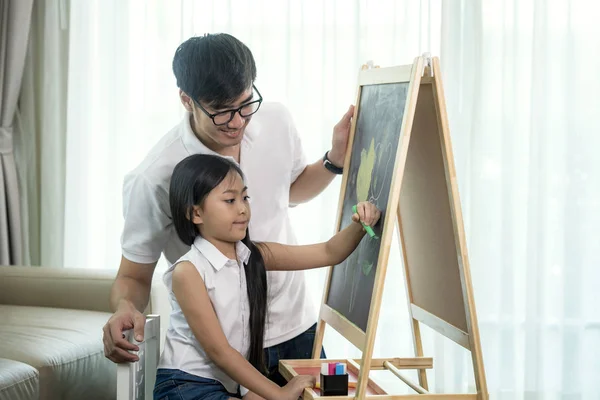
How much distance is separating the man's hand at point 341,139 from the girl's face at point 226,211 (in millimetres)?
306

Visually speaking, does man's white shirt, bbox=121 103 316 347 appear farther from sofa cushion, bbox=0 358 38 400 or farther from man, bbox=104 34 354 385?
sofa cushion, bbox=0 358 38 400

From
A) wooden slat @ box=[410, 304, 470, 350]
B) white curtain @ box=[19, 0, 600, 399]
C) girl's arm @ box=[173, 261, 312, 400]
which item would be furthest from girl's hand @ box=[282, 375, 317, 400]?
white curtain @ box=[19, 0, 600, 399]

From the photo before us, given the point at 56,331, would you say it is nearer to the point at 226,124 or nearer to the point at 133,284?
the point at 133,284

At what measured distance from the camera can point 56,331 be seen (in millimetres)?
2998

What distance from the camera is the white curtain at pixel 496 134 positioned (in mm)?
3607

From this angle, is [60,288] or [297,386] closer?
[297,386]

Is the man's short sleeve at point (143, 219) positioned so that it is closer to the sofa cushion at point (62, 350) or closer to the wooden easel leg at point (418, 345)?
the wooden easel leg at point (418, 345)

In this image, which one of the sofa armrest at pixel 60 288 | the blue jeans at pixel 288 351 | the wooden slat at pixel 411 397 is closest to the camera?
the wooden slat at pixel 411 397

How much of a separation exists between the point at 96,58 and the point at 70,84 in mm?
170

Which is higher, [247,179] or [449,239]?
[247,179]

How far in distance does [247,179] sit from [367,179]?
11.9 inches

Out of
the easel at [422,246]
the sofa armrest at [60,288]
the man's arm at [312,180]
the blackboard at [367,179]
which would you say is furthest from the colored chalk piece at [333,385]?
the sofa armrest at [60,288]

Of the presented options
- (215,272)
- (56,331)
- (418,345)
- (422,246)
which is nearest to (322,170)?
(422,246)

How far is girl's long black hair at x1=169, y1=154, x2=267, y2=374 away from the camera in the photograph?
6.34 feet
